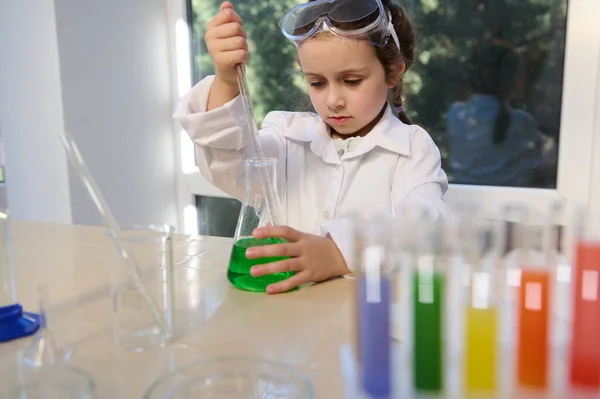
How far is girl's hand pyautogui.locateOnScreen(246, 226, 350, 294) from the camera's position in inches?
30.5

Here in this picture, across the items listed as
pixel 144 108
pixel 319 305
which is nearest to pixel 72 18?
pixel 144 108

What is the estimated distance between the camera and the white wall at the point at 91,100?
1.70 metres

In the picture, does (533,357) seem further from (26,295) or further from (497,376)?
(26,295)

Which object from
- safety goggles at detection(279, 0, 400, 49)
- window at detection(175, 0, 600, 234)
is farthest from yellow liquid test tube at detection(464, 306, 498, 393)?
window at detection(175, 0, 600, 234)

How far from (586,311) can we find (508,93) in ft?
4.24

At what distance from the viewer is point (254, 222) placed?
81 cm

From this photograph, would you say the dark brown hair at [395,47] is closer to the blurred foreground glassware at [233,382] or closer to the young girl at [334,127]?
the young girl at [334,127]

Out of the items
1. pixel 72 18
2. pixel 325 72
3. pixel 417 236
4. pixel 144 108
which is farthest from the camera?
pixel 144 108

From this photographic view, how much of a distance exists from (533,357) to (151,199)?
5.72ft

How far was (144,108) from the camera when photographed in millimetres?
2010

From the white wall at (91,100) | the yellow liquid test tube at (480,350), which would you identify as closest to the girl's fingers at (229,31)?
the yellow liquid test tube at (480,350)

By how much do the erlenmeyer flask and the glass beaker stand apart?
15 centimetres

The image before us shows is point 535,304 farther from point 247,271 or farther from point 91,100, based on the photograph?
point 91,100

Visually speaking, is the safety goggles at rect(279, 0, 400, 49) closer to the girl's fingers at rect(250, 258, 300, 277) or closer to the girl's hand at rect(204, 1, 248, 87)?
the girl's hand at rect(204, 1, 248, 87)
